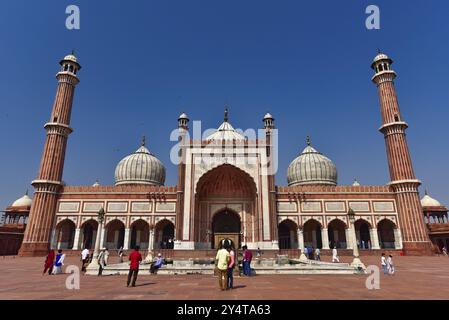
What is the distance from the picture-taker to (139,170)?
39.2 metres

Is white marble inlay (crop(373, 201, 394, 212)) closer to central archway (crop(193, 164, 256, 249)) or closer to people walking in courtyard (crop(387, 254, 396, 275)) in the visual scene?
central archway (crop(193, 164, 256, 249))

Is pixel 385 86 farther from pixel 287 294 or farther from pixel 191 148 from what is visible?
pixel 287 294

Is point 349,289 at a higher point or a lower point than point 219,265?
lower

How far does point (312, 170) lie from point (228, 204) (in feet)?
43.7

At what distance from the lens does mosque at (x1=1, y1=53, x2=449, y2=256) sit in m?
30.8

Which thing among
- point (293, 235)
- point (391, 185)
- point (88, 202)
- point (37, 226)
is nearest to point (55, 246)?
point (37, 226)

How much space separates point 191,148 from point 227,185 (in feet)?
20.0

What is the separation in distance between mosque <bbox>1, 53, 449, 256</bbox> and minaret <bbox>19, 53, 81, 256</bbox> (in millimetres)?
107

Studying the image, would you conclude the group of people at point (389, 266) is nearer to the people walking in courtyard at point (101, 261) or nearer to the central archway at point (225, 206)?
the people walking in courtyard at point (101, 261)

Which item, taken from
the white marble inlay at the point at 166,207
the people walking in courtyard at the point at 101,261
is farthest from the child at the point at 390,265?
the white marble inlay at the point at 166,207

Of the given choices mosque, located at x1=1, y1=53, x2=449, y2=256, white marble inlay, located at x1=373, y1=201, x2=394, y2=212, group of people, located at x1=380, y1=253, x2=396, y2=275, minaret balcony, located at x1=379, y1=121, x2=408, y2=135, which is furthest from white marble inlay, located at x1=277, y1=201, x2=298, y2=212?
group of people, located at x1=380, y1=253, x2=396, y2=275

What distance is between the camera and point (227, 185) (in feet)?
113
